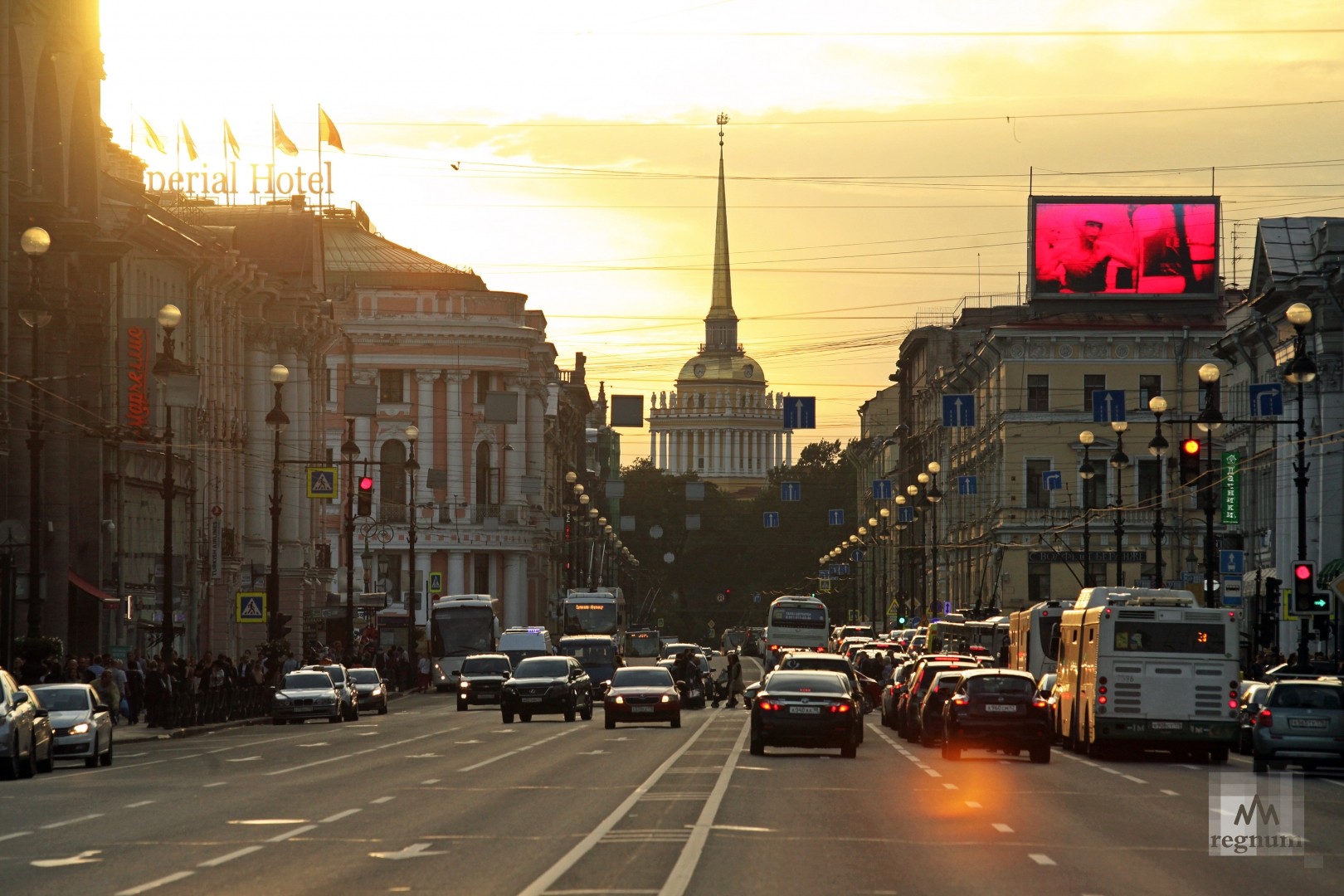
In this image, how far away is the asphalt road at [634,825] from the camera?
17109mm

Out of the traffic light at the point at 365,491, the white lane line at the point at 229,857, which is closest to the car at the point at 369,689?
the traffic light at the point at 365,491

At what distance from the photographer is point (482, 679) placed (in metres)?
70.1

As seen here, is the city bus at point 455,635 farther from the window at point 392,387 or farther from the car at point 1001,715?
the car at point 1001,715

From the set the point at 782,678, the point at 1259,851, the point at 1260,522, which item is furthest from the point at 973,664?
the point at 1260,522

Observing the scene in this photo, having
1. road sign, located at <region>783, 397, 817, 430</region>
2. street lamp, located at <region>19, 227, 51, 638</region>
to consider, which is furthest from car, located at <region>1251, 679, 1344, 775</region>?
road sign, located at <region>783, 397, 817, 430</region>

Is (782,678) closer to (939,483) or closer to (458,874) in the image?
(458,874)

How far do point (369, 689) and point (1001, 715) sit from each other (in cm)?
3258

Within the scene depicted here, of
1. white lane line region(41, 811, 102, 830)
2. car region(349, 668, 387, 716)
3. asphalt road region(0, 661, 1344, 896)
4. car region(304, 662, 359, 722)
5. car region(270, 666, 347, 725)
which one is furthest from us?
car region(349, 668, 387, 716)

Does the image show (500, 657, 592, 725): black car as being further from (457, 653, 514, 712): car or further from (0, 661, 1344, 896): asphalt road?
(0, 661, 1344, 896): asphalt road

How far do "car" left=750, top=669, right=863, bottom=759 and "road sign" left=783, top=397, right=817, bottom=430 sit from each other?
43.6 metres

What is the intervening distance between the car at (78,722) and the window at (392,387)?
286 feet

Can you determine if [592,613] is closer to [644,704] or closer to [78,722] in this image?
[644,704]

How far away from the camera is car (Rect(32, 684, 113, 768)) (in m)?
35.0

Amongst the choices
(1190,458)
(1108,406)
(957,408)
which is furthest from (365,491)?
(957,408)
